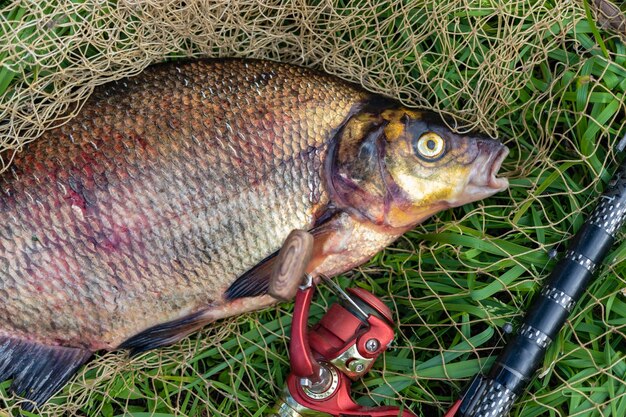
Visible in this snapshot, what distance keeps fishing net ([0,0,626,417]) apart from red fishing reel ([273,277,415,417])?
197 mm

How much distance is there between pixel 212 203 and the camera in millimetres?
2588

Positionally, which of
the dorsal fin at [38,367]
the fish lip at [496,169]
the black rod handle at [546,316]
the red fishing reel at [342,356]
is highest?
the fish lip at [496,169]

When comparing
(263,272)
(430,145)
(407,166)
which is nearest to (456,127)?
(430,145)

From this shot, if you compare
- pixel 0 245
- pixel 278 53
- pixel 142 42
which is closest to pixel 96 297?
pixel 0 245

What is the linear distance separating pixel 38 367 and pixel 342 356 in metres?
1.18

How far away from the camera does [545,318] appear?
2.58m

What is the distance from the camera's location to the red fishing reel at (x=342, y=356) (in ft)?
8.56

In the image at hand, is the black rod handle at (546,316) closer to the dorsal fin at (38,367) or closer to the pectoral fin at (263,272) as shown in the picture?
the pectoral fin at (263,272)

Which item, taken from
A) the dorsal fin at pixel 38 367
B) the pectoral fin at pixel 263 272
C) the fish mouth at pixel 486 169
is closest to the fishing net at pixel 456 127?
the dorsal fin at pixel 38 367

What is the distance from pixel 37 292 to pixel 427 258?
153 cm

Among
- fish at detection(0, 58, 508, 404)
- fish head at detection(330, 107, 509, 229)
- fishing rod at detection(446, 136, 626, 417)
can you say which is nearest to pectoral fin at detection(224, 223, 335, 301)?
fish at detection(0, 58, 508, 404)

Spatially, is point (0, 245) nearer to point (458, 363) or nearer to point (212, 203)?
point (212, 203)

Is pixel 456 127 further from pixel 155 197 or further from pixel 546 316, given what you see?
pixel 155 197

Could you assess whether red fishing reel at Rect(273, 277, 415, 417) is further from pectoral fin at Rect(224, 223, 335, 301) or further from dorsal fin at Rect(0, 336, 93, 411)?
dorsal fin at Rect(0, 336, 93, 411)
